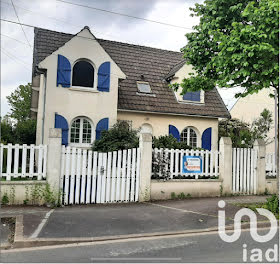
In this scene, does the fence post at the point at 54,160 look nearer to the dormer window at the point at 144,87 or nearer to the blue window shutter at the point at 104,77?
the blue window shutter at the point at 104,77

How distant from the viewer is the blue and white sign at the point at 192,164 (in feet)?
35.3

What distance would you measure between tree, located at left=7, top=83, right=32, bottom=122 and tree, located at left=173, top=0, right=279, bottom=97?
999 inches

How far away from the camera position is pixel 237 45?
7.63m

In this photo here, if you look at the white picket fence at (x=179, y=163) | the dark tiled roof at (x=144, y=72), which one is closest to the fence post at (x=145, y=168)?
the white picket fence at (x=179, y=163)

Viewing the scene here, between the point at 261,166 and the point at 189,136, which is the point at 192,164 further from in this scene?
the point at 189,136

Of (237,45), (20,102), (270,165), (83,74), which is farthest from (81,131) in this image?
(20,102)

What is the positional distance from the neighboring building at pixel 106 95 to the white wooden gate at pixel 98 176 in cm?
487

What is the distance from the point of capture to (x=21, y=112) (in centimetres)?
3144

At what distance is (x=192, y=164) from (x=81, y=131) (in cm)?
618

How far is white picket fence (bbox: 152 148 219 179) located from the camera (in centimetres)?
1041

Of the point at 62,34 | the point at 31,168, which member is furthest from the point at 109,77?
the point at 31,168

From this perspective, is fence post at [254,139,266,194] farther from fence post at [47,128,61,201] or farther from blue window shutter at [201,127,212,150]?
fence post at [47,128,61,201]

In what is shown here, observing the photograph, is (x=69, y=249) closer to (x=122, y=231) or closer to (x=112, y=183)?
(x=122, y=231)

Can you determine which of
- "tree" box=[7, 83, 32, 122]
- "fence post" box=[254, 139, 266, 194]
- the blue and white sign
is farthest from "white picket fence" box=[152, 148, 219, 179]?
"tree" box=[7, 83, 32, 122]
